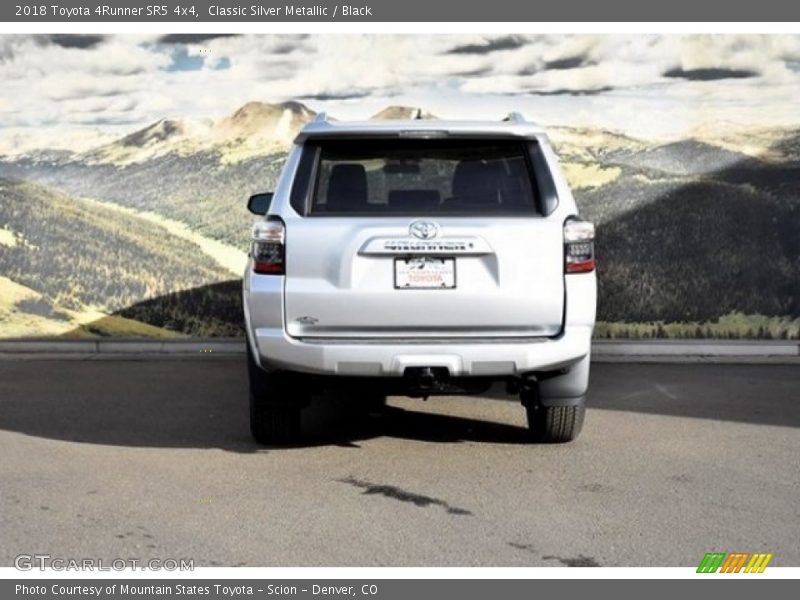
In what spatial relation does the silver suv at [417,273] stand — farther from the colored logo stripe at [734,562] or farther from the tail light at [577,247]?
the colored logo stripe at [734,562]

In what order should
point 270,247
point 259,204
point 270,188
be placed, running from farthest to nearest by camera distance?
point 270,188, point 259,204, point 270,247

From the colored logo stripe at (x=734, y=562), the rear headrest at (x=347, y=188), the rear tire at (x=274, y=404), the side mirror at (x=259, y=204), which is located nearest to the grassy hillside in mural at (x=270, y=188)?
the side mirror at (x=259, y=204)

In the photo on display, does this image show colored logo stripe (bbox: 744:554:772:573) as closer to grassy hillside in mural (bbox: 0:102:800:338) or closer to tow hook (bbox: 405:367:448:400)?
tow hook (bbox: 405:367:448:400)

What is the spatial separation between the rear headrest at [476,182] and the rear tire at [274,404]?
150 cm

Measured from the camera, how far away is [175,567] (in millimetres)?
5469

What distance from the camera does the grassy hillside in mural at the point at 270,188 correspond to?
1259cm

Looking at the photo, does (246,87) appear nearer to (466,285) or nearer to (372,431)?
(372,431)

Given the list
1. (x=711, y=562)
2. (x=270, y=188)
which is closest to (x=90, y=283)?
(x=270, y=188)

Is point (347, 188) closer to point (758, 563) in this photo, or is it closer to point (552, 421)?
point (552, 421)

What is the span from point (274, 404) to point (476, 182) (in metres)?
1.82

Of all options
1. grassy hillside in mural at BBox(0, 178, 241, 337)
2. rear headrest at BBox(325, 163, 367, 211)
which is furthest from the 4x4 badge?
grassy hillside in mural at BBox(0, 178, 241, 337)

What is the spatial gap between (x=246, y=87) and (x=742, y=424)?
637 cm

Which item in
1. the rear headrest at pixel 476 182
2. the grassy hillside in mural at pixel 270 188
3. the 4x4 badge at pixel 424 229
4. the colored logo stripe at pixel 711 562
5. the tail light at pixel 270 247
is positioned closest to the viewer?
the colored logo stripe at pixel 711 562

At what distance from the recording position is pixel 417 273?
23.2ft
